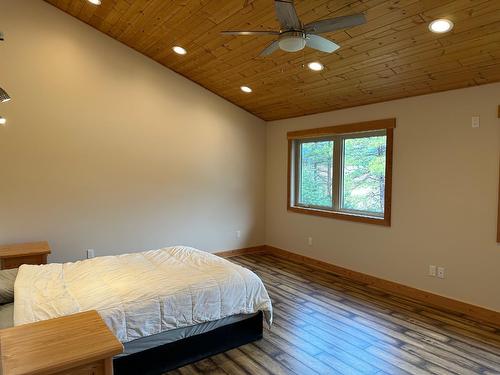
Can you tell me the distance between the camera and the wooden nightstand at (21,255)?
11.9 ft

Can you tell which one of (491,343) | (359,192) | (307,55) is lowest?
(491,343)

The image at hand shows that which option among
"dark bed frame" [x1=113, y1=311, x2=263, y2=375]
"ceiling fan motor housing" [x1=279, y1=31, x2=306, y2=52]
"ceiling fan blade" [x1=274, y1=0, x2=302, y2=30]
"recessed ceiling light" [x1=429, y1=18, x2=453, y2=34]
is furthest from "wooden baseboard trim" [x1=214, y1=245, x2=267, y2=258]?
"recessed ceiling light" [x1=429, y1=18, x2=453, y2=34]

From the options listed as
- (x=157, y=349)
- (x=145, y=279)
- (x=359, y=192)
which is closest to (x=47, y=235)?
(x=145, y=279)

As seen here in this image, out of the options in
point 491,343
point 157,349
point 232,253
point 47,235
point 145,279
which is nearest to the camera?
point 157,349

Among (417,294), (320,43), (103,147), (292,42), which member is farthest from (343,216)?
(103,147)

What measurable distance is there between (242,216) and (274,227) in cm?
65

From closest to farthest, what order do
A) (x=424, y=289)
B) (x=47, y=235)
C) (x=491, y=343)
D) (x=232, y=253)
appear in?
(x=491, y=343), (x=424, y=289), (x=47, y=235), (x=232, y=253)

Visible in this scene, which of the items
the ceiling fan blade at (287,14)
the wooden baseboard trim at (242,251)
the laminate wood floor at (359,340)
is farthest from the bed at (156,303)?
the wooden baseboard trim at (242,251)

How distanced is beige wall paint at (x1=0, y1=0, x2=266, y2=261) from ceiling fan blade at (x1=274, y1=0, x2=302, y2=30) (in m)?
3.22

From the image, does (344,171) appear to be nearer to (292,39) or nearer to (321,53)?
(321,53)

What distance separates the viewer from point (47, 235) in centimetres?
428

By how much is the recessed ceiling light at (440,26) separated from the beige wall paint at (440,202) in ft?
3.60

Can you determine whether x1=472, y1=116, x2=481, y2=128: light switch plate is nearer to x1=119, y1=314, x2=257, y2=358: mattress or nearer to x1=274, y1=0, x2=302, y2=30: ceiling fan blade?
x1=274, y1=0, x2=302, y2=30: ceiling fan blade

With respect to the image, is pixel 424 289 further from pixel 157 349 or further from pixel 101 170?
pixel 101 170
